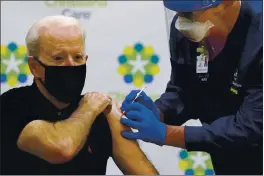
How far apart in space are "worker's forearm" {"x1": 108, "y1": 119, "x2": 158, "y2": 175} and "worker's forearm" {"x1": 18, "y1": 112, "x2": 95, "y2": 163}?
132mm

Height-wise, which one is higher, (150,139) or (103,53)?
(103,53)

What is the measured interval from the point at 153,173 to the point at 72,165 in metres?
0.37

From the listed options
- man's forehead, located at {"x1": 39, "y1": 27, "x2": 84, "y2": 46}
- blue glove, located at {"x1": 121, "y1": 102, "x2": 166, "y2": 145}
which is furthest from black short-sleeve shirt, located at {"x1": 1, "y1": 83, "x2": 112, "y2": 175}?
man's forehead, located at {"x1": 39, "y1": 27, "x2": 84, "y2": 46}

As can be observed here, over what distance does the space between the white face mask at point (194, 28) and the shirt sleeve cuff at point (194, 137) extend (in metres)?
0.40

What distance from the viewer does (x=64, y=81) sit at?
228 centimetres

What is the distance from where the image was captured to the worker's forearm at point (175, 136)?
2400 mm

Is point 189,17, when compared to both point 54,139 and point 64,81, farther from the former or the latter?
point 54,139

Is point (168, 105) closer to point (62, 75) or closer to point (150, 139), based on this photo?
point (150, 139)

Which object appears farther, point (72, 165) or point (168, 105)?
point (168, 105)

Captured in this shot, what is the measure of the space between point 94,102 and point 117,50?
27 cm

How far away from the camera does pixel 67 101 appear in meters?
2.33

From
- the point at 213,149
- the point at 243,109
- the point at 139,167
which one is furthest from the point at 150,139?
the point at 243,109

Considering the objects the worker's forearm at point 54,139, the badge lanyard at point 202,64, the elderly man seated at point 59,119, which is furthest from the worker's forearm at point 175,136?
the worker's forearm at point 54,139

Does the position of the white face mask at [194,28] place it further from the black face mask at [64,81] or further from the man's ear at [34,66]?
the man's ear at [34,66]
